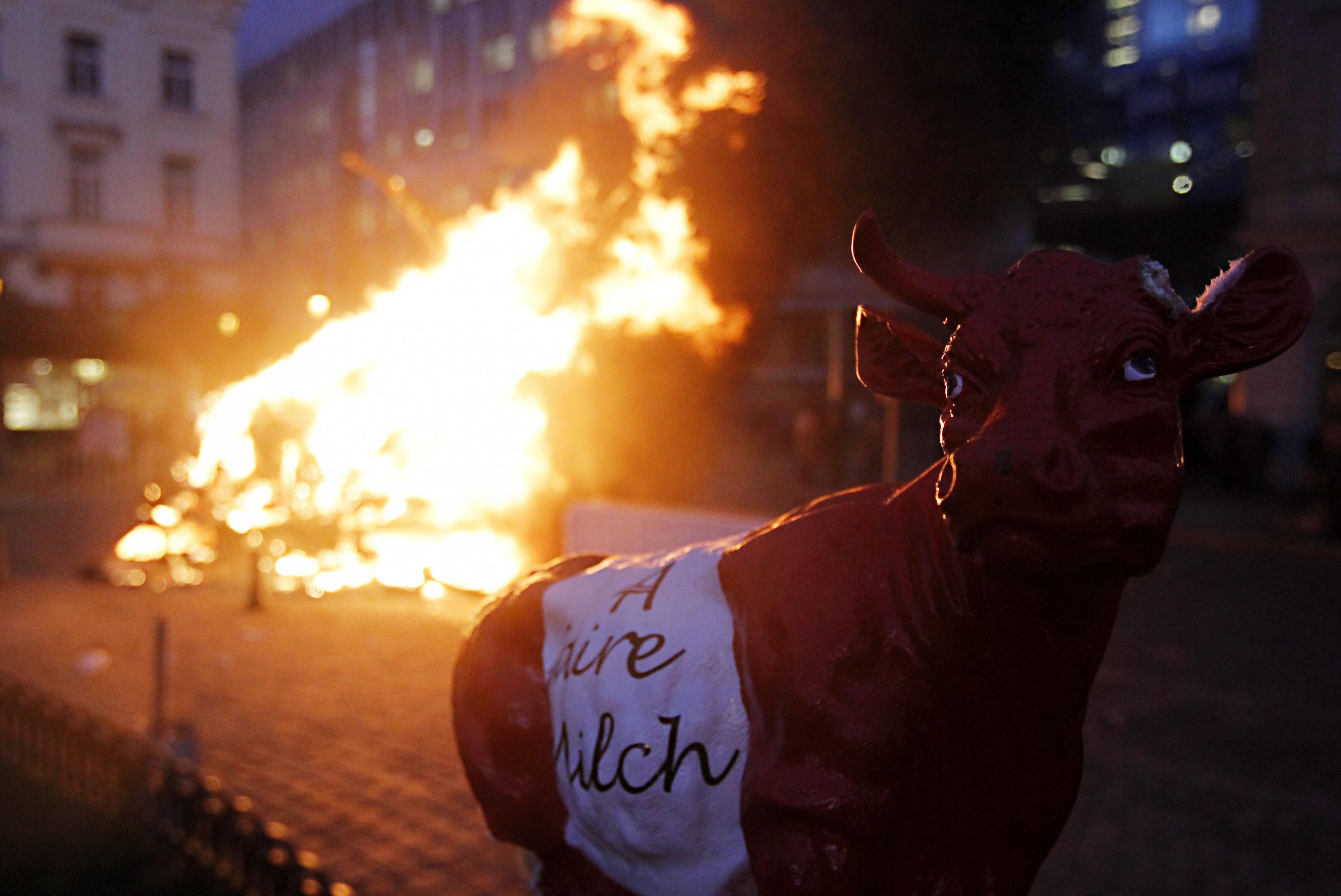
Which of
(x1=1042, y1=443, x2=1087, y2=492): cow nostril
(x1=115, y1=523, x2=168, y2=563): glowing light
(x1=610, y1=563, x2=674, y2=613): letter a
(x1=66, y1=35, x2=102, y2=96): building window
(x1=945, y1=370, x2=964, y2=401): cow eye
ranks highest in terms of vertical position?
(x1=66, y1=35, x2=102, y2=96): building window

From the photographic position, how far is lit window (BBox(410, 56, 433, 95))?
38.1 m

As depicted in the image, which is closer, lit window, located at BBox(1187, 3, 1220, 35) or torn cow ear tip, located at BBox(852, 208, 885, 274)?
torn cow ear tip, located at BBox(852, 208, 885, 274)

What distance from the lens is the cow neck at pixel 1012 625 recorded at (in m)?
1.63

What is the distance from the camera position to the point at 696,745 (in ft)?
6.44

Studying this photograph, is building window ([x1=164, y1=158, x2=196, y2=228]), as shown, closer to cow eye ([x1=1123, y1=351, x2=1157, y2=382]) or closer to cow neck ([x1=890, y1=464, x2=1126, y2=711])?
cow neck ([x1=890, y1=464, x2=1126, y2=711])

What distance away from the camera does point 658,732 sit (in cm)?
203

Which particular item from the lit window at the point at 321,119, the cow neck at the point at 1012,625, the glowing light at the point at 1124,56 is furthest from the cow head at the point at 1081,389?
the glowing light at the point at 1124,56

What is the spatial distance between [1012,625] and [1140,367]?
1.63 feet

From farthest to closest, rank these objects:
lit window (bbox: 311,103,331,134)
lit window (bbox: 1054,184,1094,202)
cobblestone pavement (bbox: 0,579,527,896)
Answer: lit window (bbox: 311,103,331,134) < lit window (bbox: 1054,184,1094,202) < cobblestone pavement (bbox: 0,579,527,896)

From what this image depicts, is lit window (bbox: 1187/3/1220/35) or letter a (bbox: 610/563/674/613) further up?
lit window (bbox: 1187/3/1220/35)

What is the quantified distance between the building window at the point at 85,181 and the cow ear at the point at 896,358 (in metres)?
21.2

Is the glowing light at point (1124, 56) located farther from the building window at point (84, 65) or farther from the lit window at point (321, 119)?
the building window at point (84, 65)

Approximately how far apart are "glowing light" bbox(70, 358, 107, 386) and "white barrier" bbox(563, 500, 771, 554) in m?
22.4

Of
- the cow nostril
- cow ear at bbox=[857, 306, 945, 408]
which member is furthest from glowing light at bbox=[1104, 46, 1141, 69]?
the cow nostril
